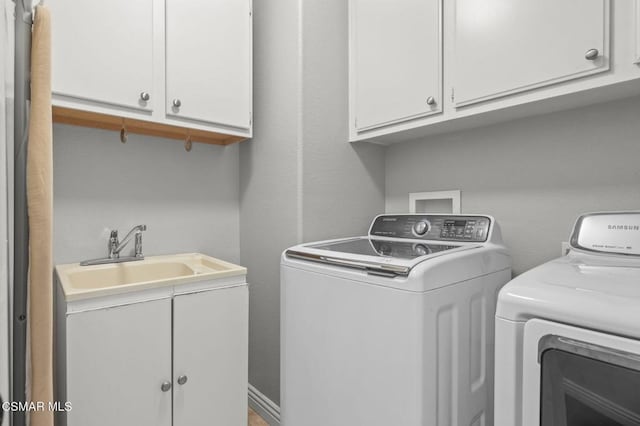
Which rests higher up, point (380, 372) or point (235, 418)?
point (380, 372)

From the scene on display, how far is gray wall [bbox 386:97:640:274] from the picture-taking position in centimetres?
134

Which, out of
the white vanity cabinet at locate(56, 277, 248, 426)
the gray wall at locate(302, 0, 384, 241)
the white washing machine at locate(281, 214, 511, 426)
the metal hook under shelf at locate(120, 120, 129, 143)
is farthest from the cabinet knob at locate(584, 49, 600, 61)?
the metal hook under shelf at locate(120, 120, 129, 143)

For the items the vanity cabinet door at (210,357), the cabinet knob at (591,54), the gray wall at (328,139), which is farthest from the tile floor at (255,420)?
the cabinet knob at (591,54)

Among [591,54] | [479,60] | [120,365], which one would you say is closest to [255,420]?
[120,365]

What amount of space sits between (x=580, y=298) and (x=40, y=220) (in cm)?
135

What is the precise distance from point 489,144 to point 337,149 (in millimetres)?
815

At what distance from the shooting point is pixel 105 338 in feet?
4.28

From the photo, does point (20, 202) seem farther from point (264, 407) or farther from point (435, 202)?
point (435, 202)

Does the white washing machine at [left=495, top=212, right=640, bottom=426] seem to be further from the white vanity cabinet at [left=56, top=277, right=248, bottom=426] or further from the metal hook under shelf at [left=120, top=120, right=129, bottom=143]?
the metal hook under shelf at [left=120, top=120, right=129, bottom=143]

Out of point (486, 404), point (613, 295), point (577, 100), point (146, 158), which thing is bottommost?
point (486, 404)

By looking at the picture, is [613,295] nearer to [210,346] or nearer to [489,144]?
[489,144]

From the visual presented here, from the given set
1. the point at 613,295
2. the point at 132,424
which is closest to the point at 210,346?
the point at 132,424

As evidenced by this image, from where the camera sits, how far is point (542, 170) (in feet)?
5.05

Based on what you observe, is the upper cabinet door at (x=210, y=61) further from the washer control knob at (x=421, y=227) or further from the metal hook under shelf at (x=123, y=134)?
the washer control knob at (x=421, y=227)
